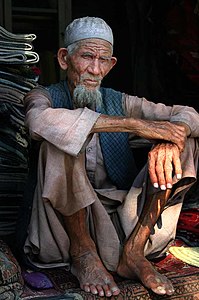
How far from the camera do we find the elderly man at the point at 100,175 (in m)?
2.84

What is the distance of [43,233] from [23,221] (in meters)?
0.26

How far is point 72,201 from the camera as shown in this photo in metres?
2.91

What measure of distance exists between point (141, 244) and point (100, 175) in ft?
1.61

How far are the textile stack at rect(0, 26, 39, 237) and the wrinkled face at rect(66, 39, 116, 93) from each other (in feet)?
1.50

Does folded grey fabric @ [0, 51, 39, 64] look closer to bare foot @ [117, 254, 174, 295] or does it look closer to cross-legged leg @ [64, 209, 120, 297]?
cross-legged leg @ [64, 209, 120, 297]

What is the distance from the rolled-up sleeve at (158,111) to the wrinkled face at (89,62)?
0.28m

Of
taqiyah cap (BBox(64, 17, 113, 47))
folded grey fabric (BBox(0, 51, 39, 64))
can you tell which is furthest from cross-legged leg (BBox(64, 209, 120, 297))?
folded grey fabric (BBox(0, 51, 39, 64))

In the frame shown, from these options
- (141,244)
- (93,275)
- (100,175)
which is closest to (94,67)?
(100,175)

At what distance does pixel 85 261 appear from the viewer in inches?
118

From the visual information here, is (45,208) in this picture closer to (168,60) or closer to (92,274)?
(92,274)

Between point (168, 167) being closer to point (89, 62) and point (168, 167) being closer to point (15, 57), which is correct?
point (89, 62)

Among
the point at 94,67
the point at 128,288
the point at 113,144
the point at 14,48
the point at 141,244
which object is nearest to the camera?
the point at 128,288

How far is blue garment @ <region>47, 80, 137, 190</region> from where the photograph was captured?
3.30 metres

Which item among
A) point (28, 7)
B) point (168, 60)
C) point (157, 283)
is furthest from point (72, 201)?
point (28, 7)
